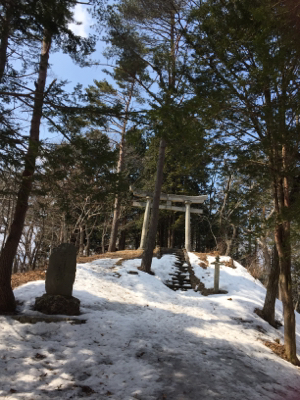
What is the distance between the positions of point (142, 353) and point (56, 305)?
2212 millimetres

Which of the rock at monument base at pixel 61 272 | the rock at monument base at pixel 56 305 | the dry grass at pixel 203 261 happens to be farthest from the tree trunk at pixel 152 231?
the rock at monument base at pixel 56 305

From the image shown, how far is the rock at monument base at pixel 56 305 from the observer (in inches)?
223

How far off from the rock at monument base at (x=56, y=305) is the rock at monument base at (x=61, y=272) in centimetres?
26

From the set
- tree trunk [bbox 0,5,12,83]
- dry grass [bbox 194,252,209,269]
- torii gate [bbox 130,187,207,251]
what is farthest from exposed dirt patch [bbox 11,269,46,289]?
torii gate [bbox 130,187,207,251]

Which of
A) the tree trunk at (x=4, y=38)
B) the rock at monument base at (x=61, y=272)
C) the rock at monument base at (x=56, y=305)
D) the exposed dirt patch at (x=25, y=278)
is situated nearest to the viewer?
the tree trunk at (x=4, y=38)

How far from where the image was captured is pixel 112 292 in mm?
7930

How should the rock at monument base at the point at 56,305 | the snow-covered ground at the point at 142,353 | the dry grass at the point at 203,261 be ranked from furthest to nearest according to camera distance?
the dry grass at the point at 203,261
the rock at monument base at the point at 56,305
the snow-covered ground at the point at 142,353

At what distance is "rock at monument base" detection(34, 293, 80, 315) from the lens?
5.66 m

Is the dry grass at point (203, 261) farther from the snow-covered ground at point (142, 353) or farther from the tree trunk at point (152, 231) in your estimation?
the snow-covered ground at point (142, 353)

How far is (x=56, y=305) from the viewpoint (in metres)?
5.70

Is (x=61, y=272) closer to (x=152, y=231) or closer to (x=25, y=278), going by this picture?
(x=25, y=278)

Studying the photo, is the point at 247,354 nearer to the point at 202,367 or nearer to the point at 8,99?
the point at 202,367

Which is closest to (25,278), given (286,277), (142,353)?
(142,353)

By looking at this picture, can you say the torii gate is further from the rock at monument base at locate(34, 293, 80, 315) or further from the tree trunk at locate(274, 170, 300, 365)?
the tree trunk at locate(274, 170, 300, 365)
